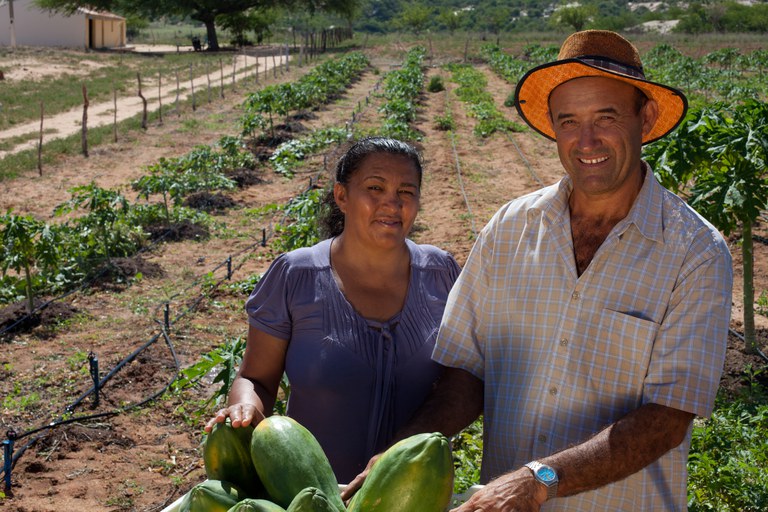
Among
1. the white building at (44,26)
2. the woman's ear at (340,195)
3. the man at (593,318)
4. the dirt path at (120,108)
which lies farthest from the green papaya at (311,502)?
the white building at (44,26)

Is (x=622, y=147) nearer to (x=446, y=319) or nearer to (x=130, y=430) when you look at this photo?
(x=446, y=319)

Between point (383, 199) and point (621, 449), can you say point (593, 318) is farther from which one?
point (383, 199)

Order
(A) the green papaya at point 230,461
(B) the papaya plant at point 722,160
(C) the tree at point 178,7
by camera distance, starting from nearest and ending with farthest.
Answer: (A) the green papaya at point 230,461, (B) the papaya plant at point 722,160, (C) the tree at point 178,7

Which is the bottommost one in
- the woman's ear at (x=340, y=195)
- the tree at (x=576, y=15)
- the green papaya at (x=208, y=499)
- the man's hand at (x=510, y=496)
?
the man's hand at (x=510, y=496)

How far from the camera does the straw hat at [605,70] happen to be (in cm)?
235

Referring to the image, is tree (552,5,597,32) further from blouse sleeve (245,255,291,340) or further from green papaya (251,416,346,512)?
green papaya (251,416,346,512)

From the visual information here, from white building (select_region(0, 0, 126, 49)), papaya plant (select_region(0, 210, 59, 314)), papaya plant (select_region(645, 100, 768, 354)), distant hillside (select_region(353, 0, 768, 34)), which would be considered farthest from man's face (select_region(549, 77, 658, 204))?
distant hillside (select_region(353, 0, 768, 34))

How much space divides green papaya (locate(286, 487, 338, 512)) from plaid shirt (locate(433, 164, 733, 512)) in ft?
2.91

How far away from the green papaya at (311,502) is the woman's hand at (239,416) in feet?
1.63

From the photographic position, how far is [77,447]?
6141 millimetres

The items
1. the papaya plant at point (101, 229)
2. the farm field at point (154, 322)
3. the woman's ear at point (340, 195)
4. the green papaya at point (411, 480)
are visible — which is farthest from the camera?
the papaya plant at point (101, 229)

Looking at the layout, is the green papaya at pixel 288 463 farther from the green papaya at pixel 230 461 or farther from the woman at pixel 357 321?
the woman at pixel 357 321

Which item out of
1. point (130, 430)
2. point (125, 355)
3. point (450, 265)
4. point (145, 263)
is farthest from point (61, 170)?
point (450, 265)

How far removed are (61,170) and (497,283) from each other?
16.0 metres
